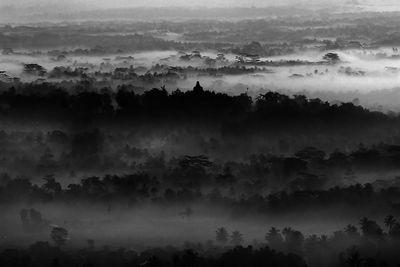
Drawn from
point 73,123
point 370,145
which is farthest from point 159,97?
point 370,145

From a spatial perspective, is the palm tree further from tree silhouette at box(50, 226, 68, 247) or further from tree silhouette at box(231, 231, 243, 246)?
tree silhouette at box(50, 226, 68, 247)

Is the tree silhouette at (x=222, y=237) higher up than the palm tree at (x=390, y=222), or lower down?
lower down

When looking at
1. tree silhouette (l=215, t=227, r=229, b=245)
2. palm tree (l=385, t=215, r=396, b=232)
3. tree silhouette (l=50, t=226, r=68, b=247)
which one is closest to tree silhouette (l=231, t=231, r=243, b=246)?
tree silhouette (l=215, t=227, r=229, b=245)

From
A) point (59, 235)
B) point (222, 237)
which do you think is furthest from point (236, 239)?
point (59, 235)

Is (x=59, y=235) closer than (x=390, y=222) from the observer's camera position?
No

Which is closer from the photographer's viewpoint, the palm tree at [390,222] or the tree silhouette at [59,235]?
the palm tree at [390,222]

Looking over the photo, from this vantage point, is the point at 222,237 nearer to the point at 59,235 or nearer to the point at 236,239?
the point at 236,239

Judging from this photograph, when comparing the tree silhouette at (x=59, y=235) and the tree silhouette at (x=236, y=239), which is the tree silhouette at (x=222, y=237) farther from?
the tree silhouette at (x=59, y=235)

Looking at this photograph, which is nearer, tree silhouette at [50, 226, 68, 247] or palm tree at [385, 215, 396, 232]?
palm tree at [385, 215, 396, 232]

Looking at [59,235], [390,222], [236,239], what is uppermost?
[390,222]

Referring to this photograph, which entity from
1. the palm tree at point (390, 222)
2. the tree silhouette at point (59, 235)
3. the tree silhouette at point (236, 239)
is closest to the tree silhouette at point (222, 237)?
the tree silhouette at point (236, 239)

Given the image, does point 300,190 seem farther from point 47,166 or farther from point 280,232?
point 47,166
